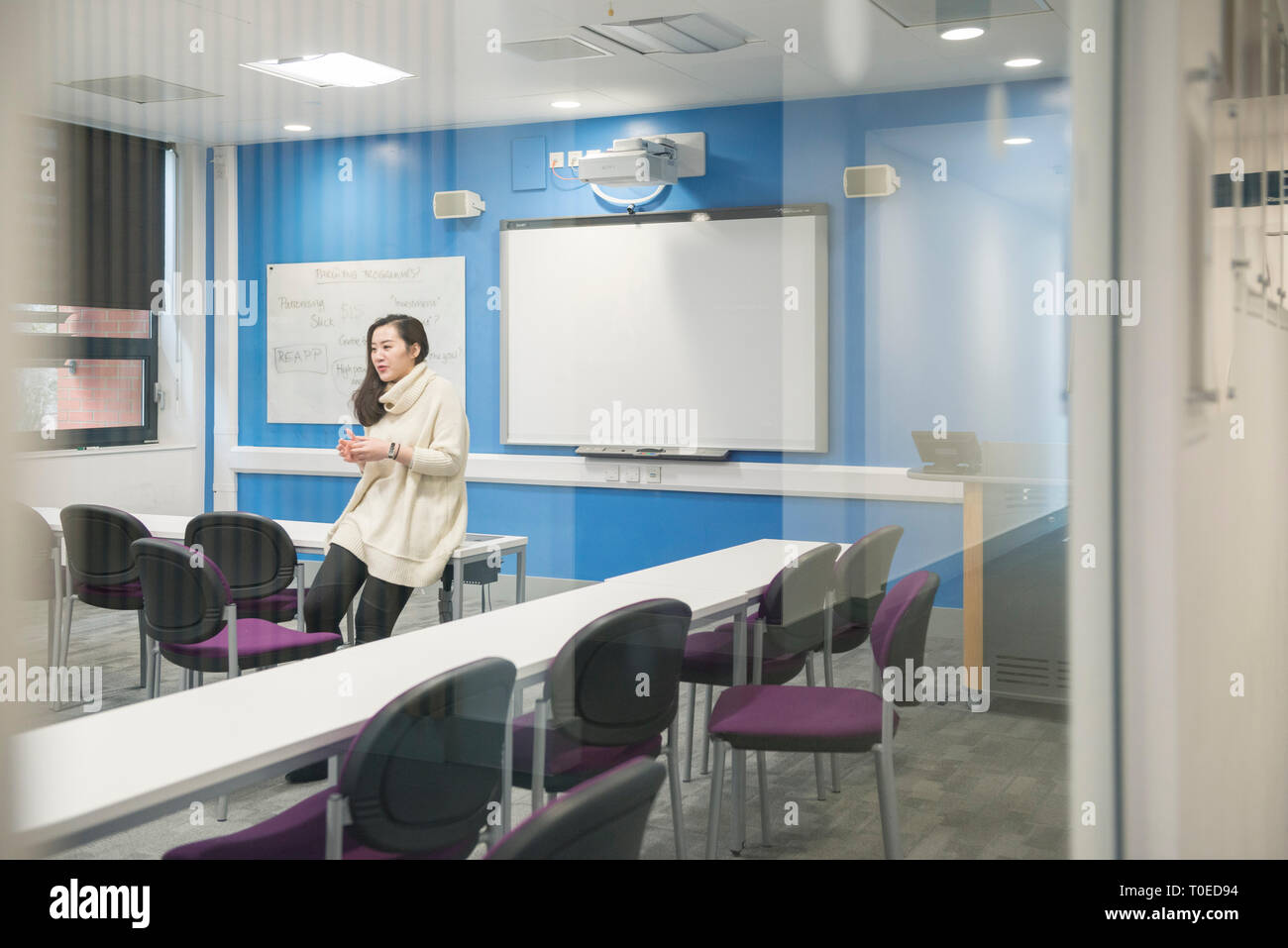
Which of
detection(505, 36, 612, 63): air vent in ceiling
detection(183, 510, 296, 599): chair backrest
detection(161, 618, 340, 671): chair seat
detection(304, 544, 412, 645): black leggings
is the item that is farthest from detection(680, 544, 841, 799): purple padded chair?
detection(505, 36, 612, 63): air vent in ceiling

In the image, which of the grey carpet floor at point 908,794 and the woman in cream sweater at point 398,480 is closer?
the grey carpet floor at point 908,794

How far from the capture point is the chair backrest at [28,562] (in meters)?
0.75

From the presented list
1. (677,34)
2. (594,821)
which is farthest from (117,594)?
(677,34)

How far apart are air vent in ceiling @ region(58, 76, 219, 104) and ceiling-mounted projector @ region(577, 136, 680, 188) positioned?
1220mm

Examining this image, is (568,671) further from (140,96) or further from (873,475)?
(140,96)

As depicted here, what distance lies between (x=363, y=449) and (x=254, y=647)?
2.49ft

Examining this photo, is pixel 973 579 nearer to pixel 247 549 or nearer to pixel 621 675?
pixel 621 675

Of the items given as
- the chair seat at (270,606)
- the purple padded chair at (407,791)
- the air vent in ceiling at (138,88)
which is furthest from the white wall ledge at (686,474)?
the air vent in ceiling at (138,88)

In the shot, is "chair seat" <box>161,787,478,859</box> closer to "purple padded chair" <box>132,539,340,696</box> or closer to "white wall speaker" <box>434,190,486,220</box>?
"purple padded chair" <box>132,539,340,696</box>

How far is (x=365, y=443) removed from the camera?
263cm

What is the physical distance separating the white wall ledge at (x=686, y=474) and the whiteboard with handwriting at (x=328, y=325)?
14cm

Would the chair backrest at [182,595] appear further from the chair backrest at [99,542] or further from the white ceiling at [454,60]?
the white ceiling at [454,60]
